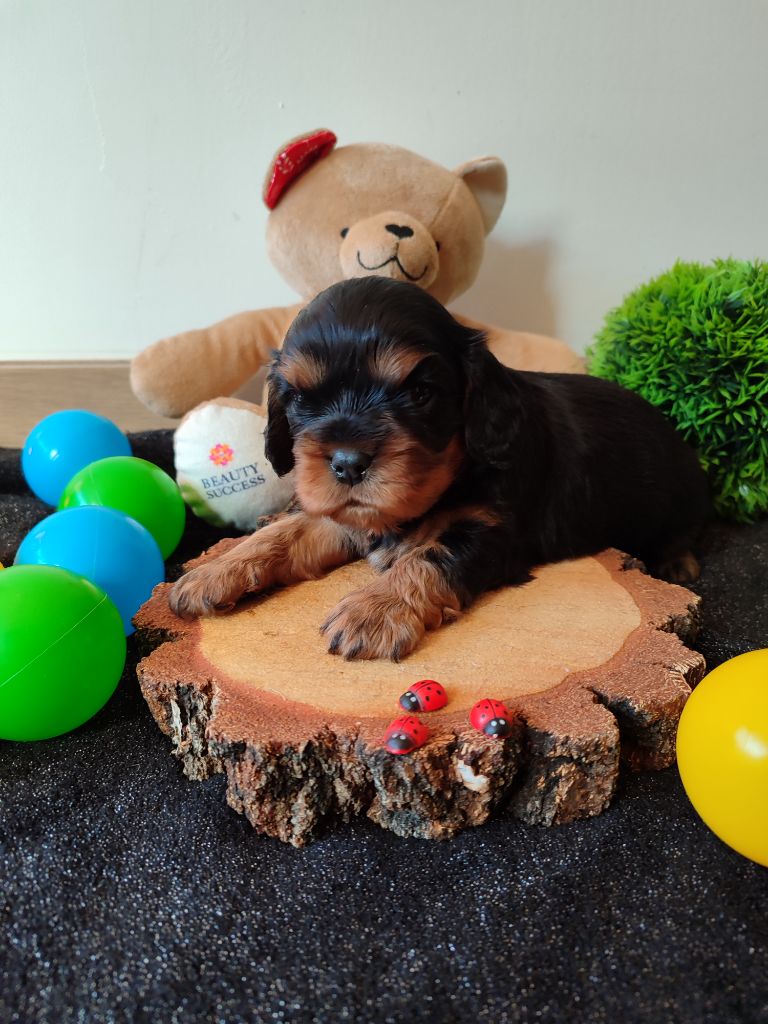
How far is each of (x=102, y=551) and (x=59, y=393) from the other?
2043 millimetres

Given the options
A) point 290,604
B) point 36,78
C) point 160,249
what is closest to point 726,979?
point 290,604

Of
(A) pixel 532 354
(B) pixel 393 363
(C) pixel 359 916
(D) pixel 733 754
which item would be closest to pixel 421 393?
(B) pixel 393 363

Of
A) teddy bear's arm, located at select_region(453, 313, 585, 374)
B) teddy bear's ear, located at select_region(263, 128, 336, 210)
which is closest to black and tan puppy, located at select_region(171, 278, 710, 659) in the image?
teddy bear's arm, located at select_region(453, 313, 585, 374)

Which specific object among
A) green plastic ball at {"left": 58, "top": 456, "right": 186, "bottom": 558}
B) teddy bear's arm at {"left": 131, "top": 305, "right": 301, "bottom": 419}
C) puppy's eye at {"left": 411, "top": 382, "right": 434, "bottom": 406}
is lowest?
green plastic ball at {"left": 58, "top": 456, "right": 186, "bottom": 558}

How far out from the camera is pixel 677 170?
3863 mm

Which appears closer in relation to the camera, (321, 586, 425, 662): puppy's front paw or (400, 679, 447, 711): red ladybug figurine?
(400, 679, 447, 711): red ladybug figurine

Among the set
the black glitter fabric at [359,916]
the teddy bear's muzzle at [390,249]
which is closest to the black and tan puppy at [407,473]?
the black glitter fabric at [359,916]

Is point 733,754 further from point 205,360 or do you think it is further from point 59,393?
point 59,393

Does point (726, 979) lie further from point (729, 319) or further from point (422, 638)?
point (729, 319)

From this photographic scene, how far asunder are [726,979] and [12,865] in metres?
1.32

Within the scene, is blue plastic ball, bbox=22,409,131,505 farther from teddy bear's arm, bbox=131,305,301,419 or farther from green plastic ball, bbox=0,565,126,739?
green plastic ball, bbox=0,565,126,739

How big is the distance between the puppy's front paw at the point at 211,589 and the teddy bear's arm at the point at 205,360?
164 centimetres

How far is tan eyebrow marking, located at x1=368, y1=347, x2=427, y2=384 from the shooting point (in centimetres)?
182

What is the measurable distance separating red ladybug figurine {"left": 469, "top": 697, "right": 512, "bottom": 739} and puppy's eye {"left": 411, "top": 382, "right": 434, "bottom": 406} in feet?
2.38
